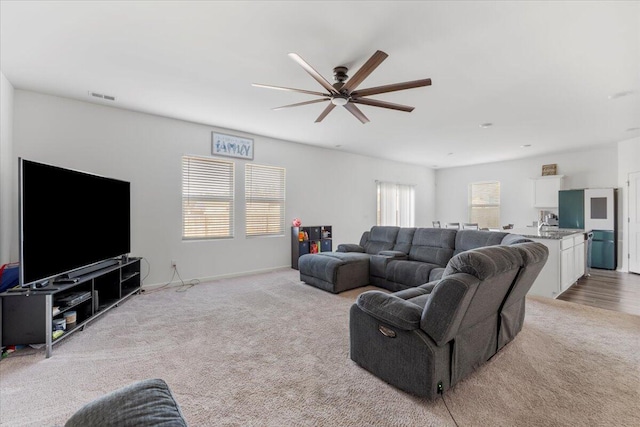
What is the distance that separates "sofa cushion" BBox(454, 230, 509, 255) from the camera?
11.7ft

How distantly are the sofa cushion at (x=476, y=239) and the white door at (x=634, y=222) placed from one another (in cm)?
430

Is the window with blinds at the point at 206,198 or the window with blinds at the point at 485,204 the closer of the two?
the window with blinds at the point at 206,198

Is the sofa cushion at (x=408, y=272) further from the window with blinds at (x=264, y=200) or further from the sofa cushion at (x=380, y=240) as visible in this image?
the window with blinds at (x=264, y=200)

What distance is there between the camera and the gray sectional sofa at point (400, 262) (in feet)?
12.4

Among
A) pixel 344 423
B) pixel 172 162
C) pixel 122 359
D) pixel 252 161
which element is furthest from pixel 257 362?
pixel 252 161

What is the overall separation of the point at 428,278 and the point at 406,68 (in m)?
2.56

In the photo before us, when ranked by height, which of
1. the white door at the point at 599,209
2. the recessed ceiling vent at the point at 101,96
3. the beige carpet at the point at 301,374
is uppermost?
the recessed ceiling vent at the point at 101,96

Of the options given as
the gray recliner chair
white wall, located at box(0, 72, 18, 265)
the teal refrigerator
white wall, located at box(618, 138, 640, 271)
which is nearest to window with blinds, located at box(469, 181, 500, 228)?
the teal refrigerator

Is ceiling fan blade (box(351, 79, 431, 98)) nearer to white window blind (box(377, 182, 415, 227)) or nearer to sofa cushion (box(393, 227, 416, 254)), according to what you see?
sofa cushion (box(393, 227, 416, 254))

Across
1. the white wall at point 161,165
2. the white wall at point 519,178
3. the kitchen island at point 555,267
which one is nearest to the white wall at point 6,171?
the white wall at point 161,165

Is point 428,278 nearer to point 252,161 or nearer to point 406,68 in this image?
point 406,68

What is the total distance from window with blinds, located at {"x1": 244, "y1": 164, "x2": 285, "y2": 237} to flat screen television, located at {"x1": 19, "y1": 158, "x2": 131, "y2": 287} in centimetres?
215

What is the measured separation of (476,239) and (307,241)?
320 centimetres

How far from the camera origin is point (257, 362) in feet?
7.36
